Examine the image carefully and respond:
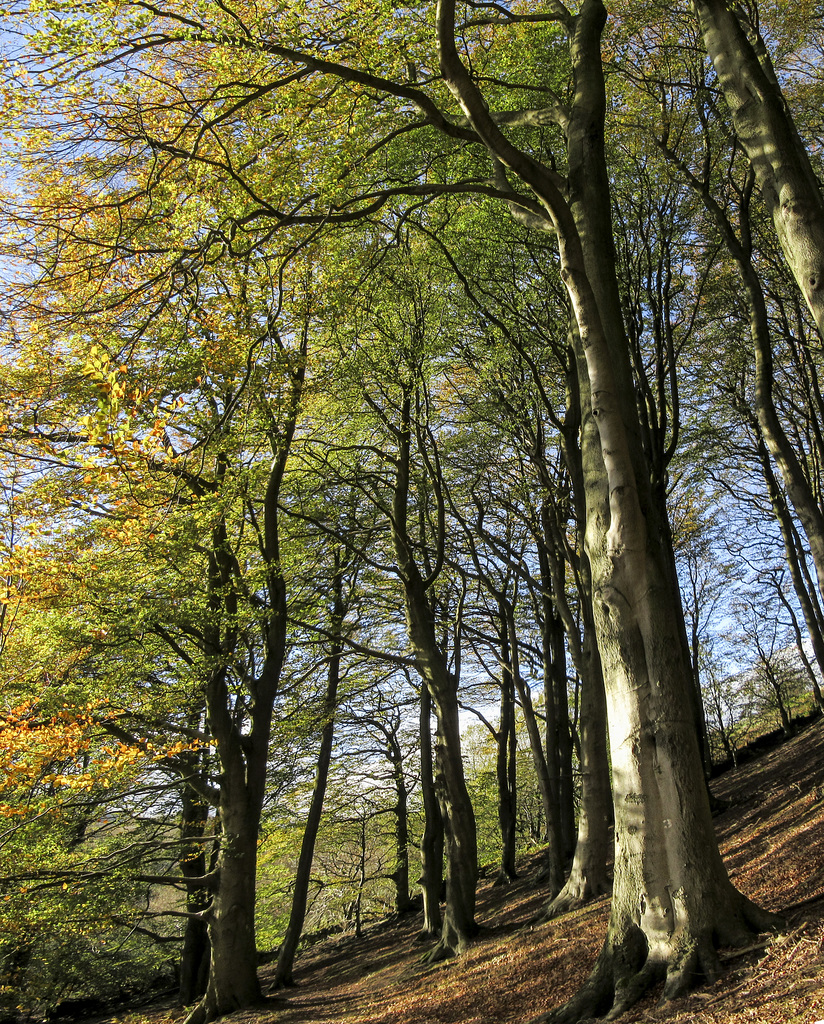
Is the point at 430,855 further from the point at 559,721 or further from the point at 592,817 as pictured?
the point at 592,817

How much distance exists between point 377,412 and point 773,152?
870 centimetres

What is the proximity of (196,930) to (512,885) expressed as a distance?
7.92m

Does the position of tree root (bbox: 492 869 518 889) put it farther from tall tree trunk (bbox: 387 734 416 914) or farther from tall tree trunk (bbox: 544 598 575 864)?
tall tree trunk (bbox: 544 598 575 864)

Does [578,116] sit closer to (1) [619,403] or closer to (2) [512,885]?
(1) [619,403]

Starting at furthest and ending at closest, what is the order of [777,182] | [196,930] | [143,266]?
[196,930]
[143,266]
[777,182]

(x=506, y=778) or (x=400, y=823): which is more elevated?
(x=506, y=778)

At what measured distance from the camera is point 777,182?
4.54m

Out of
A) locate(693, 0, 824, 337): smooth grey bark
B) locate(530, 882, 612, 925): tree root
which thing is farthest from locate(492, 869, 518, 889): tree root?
locate(693, 0, 824, 337): smooth grey bark

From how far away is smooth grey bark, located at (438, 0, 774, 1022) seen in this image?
14.1 feet

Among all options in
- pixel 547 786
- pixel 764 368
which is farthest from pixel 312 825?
pixel 764 368

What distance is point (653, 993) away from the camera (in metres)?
4.25

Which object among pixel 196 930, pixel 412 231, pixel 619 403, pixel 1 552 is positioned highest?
pixel 412 231

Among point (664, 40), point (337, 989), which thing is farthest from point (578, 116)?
point (337, 989)

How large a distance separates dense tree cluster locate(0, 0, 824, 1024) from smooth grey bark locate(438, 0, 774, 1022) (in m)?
0.03
